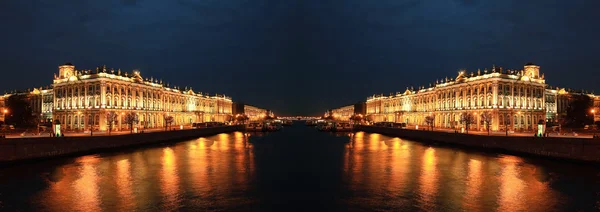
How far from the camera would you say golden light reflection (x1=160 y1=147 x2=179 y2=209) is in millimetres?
21708

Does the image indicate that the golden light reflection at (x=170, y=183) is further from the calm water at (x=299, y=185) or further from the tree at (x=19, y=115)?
the tree at (x=19, y=115)

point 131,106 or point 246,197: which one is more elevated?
point 131,106

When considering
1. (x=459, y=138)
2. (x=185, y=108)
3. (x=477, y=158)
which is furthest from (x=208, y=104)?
(x=477, y=158)

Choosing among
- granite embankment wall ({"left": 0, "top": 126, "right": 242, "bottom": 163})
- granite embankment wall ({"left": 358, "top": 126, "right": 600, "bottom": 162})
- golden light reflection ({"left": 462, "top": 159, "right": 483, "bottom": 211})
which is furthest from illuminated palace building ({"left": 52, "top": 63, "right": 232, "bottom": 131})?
golden light reflection ({"left": 462, "top": 159, "right": 483, "bottom": 211})

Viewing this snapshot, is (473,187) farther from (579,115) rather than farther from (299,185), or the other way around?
(579,115)

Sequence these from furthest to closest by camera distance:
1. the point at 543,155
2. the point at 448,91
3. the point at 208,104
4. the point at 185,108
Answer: the point at 208,104 < the point at 185,108 < the point at 448,91 < the point at 543,155

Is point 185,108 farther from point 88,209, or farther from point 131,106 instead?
point 88,209

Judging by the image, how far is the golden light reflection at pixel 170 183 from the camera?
71.2 ft

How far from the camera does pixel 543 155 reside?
39.6 meters

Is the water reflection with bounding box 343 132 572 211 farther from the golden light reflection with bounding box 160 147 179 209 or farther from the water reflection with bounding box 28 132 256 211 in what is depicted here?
the golden light reflection with bounding box 160 147 179 209

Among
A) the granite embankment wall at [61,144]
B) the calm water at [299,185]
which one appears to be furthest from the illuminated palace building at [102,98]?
the calm water at [299,185]

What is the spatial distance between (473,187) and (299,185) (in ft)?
39.7

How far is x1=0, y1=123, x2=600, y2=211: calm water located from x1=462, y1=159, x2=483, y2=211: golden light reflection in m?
0.06

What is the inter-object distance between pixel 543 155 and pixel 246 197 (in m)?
33.2
